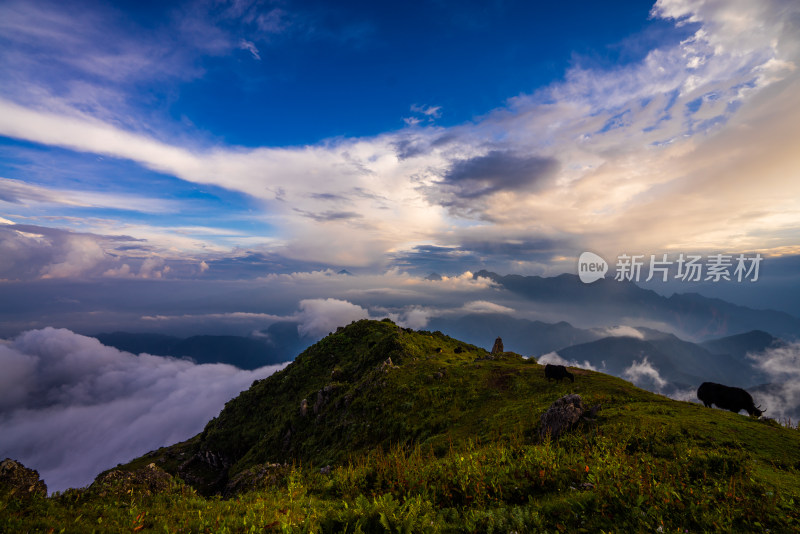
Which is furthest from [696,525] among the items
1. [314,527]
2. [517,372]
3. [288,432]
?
[288,432]

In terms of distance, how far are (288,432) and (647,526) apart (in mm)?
45386

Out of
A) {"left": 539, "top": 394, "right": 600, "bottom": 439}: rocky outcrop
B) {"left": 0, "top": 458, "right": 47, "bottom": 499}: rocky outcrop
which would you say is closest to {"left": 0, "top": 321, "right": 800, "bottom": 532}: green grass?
{"left": 0, "top": 458, "right": 47, "bottom": 499}: rocky outcrop

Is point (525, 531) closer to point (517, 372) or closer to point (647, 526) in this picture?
point (647, 526)

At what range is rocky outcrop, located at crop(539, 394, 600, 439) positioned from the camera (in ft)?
50.5

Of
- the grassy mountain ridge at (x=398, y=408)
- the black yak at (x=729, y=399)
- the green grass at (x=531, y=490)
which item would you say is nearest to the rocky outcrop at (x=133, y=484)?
the green grass at (x=531, y=490)

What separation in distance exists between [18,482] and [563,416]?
20.8 meters

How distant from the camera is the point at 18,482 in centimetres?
910

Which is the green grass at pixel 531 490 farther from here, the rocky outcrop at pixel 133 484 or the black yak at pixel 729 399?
the black yak at pixel 729 399

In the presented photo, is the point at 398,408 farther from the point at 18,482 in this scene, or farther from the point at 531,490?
the point at 18,482

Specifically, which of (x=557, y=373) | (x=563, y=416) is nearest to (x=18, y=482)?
(x=563, y=416)

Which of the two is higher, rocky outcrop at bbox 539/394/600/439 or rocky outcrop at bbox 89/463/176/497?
rocky outcrop at bbox 539/394/600/439

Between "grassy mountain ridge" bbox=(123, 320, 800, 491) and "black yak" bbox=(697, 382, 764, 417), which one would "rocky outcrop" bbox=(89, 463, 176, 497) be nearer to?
"grassy mountain ridge" bbox=(123, 320, 800, 491)

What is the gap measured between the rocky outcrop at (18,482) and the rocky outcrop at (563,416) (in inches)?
749

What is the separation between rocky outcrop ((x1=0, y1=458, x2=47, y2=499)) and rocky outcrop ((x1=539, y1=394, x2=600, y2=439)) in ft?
62.4
